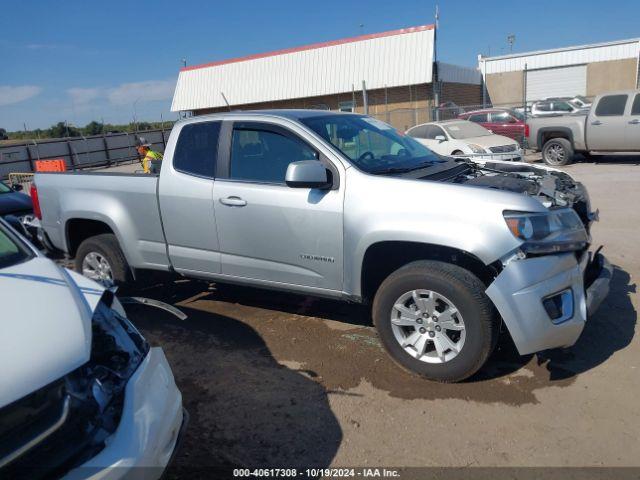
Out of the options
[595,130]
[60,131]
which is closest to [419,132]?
[595,130]

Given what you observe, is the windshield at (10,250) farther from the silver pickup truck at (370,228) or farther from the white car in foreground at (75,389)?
the silver pickup truck at (370,228)

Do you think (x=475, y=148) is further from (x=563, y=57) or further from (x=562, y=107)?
(x=563, y=57)

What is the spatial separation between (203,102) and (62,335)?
32679mm

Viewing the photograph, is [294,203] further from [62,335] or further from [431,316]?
[62,335]

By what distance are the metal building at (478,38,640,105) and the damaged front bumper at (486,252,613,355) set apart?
106 feet

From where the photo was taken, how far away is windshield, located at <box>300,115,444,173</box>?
4.20 m

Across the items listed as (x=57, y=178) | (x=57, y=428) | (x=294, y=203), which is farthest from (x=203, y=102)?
(x=57, y=428)

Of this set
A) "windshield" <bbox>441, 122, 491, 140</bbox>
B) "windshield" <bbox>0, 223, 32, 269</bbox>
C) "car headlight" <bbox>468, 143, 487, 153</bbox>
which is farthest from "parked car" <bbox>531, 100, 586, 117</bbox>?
"windshield" <bbox>0, 223, 32, 269</bbox>

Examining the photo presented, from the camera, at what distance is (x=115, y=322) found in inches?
109

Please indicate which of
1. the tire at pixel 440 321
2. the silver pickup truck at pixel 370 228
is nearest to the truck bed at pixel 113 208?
the silver pickup truck at pixel 370 228

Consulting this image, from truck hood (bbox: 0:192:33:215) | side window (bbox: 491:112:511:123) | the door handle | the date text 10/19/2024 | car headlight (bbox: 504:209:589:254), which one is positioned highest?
the door handle

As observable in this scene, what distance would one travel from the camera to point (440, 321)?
359 centimetres

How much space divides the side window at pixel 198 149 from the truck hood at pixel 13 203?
18.0 ft

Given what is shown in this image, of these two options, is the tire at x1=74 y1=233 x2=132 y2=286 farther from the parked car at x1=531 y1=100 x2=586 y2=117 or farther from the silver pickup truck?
the parked car at x1=531 y1=100 x2=586 y2=117
